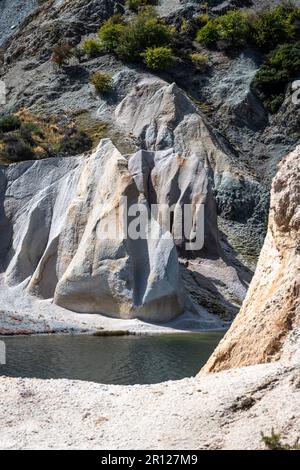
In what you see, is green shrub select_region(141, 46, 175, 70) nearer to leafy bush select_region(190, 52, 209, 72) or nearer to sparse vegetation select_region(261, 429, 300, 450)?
leafy bush select_region(190, 52, 209, 72)

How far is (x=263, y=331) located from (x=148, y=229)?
80.6 feet

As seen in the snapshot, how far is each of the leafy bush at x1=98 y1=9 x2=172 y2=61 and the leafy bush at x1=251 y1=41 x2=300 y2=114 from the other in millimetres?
10154

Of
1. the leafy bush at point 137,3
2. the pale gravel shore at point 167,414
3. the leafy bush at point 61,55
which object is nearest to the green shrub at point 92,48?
the leafy bush at point 61,55

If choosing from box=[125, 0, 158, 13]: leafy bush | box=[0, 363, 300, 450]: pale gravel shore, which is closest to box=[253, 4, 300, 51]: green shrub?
box=[125, 0, 158, 13]: leafy bush

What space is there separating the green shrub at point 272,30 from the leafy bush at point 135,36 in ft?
29.2

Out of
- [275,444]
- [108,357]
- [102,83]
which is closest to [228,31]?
[102,83]

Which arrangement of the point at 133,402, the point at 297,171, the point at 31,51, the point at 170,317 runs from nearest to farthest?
the point at 133,402 < the point at 297,171 < the point at 170,317 < the point at 31,51

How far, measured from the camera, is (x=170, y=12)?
67.4 metres

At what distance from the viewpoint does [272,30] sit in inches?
2480

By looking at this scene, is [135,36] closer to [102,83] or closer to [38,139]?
[102,83]

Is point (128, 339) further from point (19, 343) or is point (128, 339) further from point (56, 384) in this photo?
point (56, 384)

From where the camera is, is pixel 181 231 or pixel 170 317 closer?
pixel 170 317

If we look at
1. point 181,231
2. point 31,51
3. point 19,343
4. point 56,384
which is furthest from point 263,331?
point 31,51

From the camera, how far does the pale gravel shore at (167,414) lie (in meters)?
8.36
